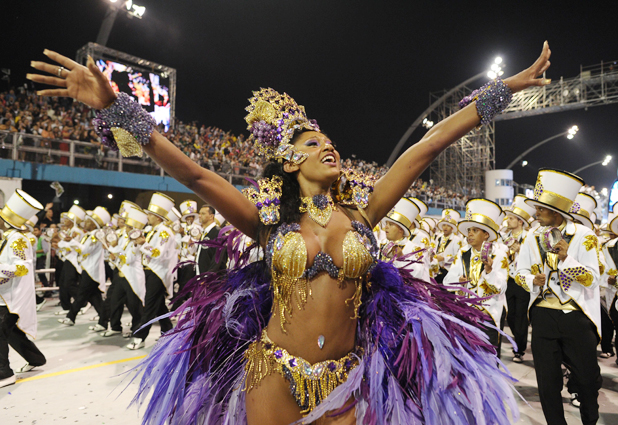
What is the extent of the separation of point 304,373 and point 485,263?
3.88 meters

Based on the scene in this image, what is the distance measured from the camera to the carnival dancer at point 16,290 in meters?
4.85

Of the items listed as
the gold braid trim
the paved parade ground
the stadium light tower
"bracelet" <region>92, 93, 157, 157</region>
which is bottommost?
the paved parade ground

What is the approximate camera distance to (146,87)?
18.6 m

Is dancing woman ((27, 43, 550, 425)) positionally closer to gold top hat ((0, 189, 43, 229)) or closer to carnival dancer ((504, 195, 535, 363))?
gold top hat ((0, 189, 43, 229))

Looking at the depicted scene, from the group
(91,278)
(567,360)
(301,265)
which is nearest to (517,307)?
(567,360)

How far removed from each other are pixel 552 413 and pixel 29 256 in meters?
5.60

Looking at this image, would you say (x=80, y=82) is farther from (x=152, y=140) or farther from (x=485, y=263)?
(x=485, y=263)

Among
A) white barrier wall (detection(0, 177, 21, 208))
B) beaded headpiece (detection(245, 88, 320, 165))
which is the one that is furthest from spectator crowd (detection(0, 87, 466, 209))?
beaded headpiece (detection(245, 88, 320, 165))

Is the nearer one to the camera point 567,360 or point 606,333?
point 567,360

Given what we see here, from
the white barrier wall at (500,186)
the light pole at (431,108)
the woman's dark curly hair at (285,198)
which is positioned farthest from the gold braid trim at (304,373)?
the white barrier wall at (500,186)

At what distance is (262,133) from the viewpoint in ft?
6.77

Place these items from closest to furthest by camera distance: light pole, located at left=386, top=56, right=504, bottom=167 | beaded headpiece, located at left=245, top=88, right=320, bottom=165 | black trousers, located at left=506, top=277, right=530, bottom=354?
1. beaded headpiece, located at left=245, top=88, right=320, bottom=165
2. black trousers, located at left=506, top=277, right=530, bottom=354
3. light pole, located at left=386, top=56, right=504, bottom=167

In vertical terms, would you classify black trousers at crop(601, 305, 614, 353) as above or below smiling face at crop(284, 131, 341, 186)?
below

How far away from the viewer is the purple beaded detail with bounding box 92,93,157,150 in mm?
1678
